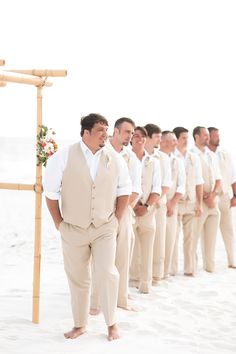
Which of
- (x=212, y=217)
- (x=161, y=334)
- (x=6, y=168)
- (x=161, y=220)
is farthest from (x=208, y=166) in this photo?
(x=6, y=168)

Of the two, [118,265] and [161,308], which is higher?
[118,265]

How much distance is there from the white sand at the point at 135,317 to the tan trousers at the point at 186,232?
179mm

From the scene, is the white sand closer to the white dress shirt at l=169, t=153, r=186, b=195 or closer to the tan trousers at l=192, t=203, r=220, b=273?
the tan trousers at l=192, t=203, r=220, b=273

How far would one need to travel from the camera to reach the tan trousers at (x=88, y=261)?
595cm

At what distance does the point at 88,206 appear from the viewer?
5859 mm

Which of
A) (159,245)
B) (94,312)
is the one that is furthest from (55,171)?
(159,245)

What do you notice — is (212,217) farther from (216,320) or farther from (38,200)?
(38,200)

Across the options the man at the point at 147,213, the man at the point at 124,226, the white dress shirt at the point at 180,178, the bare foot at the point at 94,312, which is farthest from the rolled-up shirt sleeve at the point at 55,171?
the white dress shirt at the point at 180,178

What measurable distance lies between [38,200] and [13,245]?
6539 millimetres

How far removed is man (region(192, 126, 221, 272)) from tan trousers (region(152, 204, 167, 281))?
1.16 metres

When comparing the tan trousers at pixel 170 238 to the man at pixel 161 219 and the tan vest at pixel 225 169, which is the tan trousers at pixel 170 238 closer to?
the man at pixel 161 219

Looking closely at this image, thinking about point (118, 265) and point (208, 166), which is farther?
point (208, 166)

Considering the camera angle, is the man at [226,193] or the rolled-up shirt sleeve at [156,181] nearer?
the rolled-up shirt sleeve at [156,181]

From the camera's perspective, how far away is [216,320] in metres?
7.20
